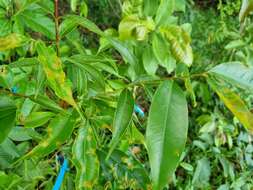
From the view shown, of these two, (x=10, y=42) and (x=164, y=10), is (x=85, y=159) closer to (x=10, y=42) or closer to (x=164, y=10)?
(x=10, y=42)

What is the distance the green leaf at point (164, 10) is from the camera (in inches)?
39.3

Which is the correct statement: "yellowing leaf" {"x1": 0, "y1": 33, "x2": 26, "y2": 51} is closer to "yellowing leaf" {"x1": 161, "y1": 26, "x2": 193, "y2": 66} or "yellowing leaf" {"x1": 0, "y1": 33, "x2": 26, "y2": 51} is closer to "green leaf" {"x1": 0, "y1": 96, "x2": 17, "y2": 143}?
"green leaf" {"x1": 0, "y1": 96, "x2": 17, "y2": 143}

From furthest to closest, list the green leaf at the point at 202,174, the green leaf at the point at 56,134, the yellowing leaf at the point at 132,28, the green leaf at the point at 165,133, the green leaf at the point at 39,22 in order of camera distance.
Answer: the green leaf at the point at 202,174 < the green leaf at the point at 39,22 < the yellowing leaf at the point at 132,28 < the green leaf at the point at 56,134 < the green leaf at the point at 165,133

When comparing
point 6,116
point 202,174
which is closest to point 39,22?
point 6,116

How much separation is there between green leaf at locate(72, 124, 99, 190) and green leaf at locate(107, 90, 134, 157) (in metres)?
0.09

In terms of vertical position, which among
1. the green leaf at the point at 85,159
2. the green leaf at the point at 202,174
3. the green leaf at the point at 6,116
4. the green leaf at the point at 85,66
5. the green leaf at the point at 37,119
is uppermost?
the green leaf at the point at 85,66

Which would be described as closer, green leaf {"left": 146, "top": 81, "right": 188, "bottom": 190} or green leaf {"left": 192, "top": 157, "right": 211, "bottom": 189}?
green leaf {"left": 146, "top": 81, "right": 188, "bottom": 190}

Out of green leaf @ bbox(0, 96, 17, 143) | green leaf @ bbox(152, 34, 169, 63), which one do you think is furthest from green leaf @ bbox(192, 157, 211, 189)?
green leaf @ bbox(0, 96, 17, 143)

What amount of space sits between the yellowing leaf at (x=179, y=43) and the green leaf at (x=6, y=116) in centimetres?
28

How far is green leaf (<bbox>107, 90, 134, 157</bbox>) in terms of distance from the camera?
0.64 m

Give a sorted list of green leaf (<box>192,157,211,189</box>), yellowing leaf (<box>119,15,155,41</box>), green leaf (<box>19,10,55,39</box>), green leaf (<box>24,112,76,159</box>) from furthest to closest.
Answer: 1. green leaf (<box>192,157,211,189</box>)
2. green leaf (<box>19,10,55,39</box>)
3. yellowing leaf (<box>119,15,155,41</box>)
4. green leaf (<box>24,112,76,159</box>)

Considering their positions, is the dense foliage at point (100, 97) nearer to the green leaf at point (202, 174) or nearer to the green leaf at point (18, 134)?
the green leaf at point (18, 134)

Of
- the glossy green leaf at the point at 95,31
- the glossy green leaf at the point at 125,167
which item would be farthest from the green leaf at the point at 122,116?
the glossy green leaf at the point at 125,167

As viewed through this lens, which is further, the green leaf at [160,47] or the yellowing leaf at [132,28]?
the green leaf at [160,47]
